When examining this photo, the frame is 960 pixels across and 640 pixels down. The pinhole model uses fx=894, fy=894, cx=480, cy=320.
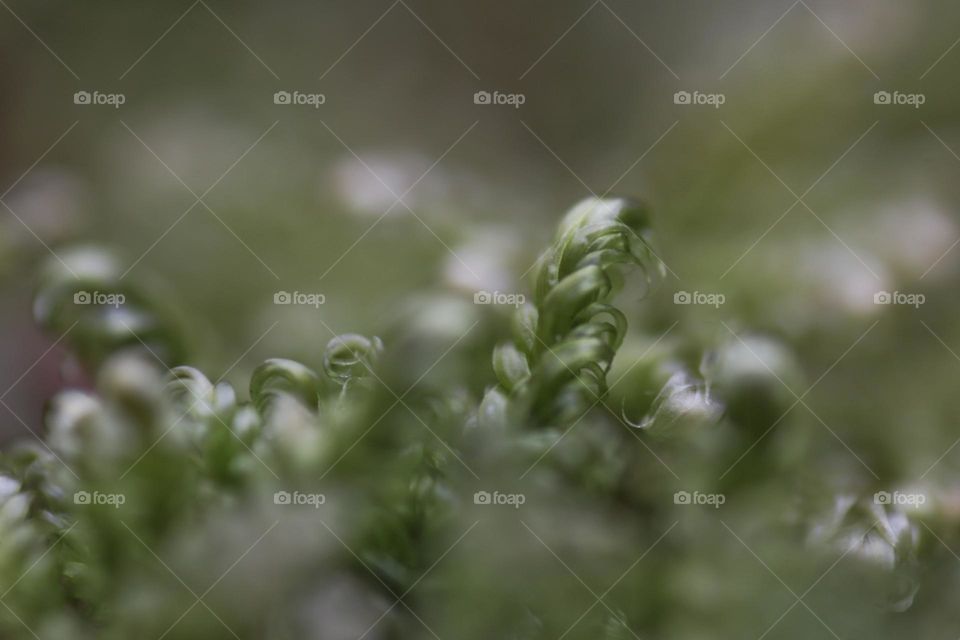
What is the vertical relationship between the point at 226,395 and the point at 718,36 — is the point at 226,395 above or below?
below

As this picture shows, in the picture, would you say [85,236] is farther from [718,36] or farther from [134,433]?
[718,36]

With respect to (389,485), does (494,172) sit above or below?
above

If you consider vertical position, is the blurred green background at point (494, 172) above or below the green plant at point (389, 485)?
above

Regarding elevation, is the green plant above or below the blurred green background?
below

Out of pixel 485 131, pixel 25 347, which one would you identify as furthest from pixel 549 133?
pixel 25 347

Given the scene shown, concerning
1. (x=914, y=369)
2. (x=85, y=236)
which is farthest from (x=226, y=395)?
(x=914, y=369)

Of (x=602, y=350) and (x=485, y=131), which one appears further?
(x=485, y=131)

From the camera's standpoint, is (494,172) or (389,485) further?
(494,172)
